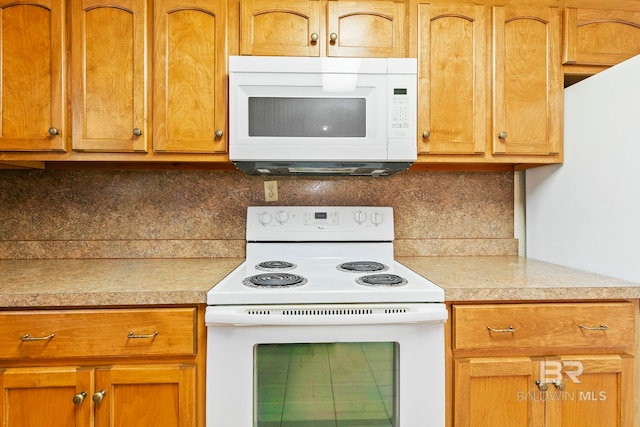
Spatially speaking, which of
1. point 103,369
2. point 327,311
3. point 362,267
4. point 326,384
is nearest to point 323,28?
point 362,267

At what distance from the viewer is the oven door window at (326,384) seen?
1.08 metres

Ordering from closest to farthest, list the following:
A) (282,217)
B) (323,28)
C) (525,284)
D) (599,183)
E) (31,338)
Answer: (31,338)
(525,284)
(599,183)
(323,28)
(282,217)

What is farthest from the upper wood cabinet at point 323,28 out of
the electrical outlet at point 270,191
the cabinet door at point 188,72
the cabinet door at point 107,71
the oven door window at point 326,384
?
the oven door window at point 326,384

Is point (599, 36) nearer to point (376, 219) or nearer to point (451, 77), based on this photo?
point (451, 77)

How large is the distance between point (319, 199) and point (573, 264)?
1148 millimetres

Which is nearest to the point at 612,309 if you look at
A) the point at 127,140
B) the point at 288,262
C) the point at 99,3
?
the point at 288,262

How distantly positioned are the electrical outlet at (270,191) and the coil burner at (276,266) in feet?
1.13

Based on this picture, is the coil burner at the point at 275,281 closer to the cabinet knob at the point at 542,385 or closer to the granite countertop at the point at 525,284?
the granite countertop at the point at 525,284

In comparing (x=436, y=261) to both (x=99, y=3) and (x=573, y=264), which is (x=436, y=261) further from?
(x=99, y=3)

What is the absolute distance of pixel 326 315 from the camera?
1041 mm

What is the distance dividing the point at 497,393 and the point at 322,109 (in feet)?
3.89

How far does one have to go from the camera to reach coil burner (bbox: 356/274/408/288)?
1148mm

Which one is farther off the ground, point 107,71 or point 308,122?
point 107,71

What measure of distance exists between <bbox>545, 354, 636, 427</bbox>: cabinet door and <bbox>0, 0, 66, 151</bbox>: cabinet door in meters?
2.01
